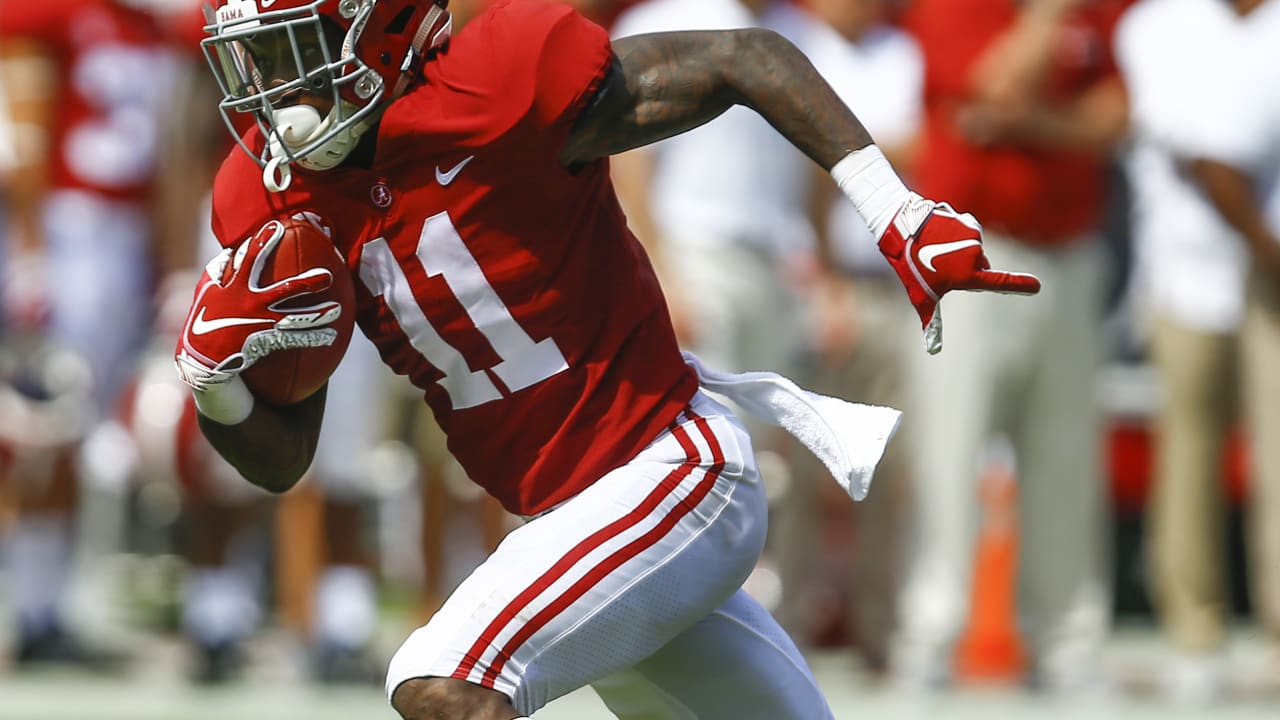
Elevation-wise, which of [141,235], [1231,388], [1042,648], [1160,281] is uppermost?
[141,235]

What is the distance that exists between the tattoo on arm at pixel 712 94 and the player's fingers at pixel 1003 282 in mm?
273

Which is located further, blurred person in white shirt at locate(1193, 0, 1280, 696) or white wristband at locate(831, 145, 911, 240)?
blurred person in white shirt at locate(1193, 0, 1280, 696)

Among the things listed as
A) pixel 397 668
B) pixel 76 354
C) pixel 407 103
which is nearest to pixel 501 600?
pixel 397 668

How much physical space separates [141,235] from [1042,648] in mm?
3217

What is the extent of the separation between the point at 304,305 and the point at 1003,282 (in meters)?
1.01

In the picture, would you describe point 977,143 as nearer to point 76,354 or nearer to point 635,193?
point 635,193

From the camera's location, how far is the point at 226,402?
2889 millimetres

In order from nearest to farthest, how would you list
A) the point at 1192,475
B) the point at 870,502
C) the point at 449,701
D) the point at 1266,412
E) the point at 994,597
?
the point at 449,701, the point at 1266,412, the point at 1192,475, the point at 870,502, the point at 994,597

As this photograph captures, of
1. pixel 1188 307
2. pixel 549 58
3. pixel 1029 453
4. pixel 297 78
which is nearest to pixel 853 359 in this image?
pixel 1029 453

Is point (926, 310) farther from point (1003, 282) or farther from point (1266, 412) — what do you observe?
point (1266, 412)

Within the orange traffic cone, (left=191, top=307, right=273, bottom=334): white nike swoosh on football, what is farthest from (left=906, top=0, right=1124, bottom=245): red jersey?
(left=191, top=307, right=273, bottom=334): white nike swoosh on football

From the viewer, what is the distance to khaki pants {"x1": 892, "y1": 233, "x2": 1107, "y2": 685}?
533 cm

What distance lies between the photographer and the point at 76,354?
6.15m

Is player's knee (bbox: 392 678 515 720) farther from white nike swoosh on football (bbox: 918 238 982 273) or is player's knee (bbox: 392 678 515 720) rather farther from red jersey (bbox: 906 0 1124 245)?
red jersey (bbox: 906 0 1124 245)
